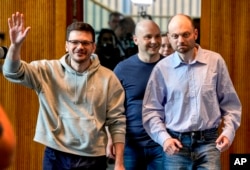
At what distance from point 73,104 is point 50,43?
124 centimetres

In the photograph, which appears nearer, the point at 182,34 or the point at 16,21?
the point at 16,21

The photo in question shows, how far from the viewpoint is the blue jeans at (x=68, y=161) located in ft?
7.35

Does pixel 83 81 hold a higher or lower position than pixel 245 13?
lower

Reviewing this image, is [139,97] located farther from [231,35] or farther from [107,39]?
[107,39]

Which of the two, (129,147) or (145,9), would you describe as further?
(145,9)

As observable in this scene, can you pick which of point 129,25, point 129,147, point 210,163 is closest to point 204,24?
point 129,147

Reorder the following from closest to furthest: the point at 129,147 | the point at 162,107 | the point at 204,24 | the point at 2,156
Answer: the point at 2,156, the point at 162,107, the point at 129,147, the point at 204,24

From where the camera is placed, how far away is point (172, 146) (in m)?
2.22

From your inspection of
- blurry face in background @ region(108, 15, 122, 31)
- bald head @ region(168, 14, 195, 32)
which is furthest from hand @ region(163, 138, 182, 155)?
blurry face in background @ region(108, 15, 122, 31)

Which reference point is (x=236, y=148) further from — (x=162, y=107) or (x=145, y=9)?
(x=145, y=9)

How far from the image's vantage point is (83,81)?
7.41ft

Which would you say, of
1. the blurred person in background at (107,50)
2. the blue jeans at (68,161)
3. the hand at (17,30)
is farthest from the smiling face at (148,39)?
the blurred person in background at (107,50)

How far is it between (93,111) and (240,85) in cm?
154

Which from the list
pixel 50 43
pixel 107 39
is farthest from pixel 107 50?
pixel 50 43
